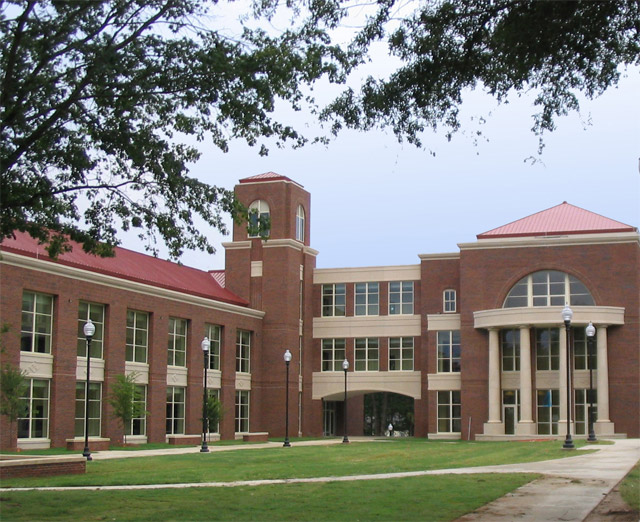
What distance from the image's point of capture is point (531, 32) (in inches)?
565

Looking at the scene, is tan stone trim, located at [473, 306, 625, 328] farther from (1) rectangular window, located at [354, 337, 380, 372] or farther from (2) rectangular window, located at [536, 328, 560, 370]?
(1) rectangular window, located at [354, 337, 380, 372]

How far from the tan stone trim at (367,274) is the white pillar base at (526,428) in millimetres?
12856

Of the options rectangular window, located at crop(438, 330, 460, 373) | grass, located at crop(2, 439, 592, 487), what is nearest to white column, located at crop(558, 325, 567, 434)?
rectangular window, located at crop(438, 330, 460, 373)

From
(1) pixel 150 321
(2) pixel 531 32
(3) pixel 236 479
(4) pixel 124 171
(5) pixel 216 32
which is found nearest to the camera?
(2) pixel 531 32

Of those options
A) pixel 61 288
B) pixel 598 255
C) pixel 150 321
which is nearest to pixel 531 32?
pixel 61 288

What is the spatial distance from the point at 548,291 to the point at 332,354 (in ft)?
51.1

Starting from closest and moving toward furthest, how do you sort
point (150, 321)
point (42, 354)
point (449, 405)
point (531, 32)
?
point (531, 32), point (42, 354), point (150, 321), point (449, 405)

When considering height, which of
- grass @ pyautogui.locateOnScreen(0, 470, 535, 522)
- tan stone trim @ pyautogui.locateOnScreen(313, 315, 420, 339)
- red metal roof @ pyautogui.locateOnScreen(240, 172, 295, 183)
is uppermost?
red metal roof @ pyautogui.locateOnScreen(240, 172, 295, 183)

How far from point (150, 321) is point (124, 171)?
3165cm

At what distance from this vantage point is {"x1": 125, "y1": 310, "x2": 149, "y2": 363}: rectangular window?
4753 cm

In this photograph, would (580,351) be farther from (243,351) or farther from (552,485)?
(552,485)

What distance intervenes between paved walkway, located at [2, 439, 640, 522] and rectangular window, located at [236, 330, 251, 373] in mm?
30289

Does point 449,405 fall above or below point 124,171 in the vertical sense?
below

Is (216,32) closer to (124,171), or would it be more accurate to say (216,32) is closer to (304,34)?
(304,34)
